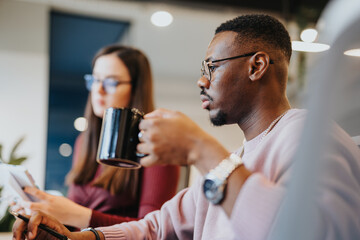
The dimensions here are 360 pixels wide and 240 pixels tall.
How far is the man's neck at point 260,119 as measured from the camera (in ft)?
3.12

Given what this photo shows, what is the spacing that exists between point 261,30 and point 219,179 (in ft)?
1.69

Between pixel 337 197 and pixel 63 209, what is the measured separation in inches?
40.4

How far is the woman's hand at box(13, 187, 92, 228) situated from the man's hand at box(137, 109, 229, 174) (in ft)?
2.56

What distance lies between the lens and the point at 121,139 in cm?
80

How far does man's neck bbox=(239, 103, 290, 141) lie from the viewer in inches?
37.4

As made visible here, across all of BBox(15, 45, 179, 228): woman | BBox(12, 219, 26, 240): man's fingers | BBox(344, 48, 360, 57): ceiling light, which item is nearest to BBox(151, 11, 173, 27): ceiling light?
BBox(15, 45, 179, 228): woman

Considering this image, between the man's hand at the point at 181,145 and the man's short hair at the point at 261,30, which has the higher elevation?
the man's short hair at the point at 261,30

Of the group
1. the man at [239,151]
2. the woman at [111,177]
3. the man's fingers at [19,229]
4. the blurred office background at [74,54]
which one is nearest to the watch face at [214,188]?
the man at [239,151]

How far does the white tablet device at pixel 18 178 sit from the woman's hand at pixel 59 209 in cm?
2

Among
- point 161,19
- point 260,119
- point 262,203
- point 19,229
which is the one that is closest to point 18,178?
point 19,229

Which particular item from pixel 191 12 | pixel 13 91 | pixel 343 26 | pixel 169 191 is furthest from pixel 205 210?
pixel 191 12

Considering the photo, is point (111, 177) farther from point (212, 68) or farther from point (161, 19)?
point (161, 19)

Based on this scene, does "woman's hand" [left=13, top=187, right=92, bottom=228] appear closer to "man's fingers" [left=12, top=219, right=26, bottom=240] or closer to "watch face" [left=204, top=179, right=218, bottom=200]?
"man's fingers" [left=12, top=219, right=26, bottom=240]

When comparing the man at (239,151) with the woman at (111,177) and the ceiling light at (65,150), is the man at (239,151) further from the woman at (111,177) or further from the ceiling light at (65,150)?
the ceiling light at (65,150)
